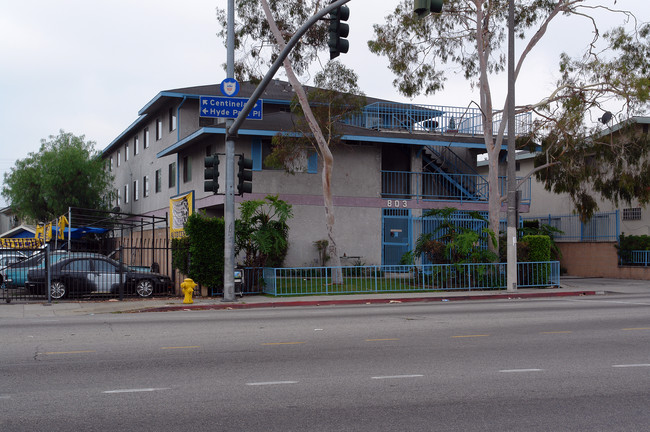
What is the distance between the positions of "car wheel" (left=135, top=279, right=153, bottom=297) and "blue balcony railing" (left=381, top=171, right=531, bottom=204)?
39.1 ft

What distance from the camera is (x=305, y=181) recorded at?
88.9ft

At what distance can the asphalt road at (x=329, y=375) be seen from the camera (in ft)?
20.3

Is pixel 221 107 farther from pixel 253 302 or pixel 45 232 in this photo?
pixel 45 232

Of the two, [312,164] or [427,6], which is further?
[312,164]

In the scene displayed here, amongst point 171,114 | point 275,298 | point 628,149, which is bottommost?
point 275,298

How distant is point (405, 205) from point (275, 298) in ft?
35.1

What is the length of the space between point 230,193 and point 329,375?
11076 millimetres

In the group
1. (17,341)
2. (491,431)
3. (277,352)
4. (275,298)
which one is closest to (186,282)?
(275,298)

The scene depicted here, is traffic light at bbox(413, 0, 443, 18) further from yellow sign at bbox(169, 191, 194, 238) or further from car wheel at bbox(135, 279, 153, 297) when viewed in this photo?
car wheel at bbox(135, 279, 153, 297)

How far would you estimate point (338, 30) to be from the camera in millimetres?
12586

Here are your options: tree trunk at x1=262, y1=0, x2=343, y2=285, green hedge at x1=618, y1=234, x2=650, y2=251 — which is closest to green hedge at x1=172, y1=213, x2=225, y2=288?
tree trunk at x1=262, y1=0, x2=343, y2=285

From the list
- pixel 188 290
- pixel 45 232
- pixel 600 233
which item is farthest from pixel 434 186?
pixel 45 232

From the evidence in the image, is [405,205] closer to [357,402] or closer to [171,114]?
[171,114]

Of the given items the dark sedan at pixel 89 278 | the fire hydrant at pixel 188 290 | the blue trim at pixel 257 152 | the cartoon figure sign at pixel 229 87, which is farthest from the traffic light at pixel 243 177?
the blue trim at pixel 257 152
